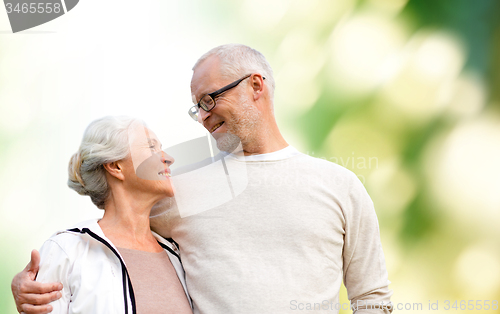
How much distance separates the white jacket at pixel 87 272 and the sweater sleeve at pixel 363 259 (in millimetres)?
637

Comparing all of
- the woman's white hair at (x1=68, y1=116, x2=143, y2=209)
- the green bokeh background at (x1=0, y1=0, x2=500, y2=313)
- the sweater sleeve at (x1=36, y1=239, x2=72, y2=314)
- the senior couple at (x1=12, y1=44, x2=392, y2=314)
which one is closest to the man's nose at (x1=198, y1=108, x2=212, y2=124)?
the senior couple at (x1=12, y1=44, x2=392, y2=314)

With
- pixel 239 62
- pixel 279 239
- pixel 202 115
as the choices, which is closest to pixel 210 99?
pixel 202 115

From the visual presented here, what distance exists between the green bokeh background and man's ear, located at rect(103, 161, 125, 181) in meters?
1.22

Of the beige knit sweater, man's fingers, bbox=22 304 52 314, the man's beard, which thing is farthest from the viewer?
the man's beard

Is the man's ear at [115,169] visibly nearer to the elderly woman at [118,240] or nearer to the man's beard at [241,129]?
the elderly woman at [118,240]

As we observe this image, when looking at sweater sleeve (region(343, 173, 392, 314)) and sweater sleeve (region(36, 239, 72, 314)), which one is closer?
sweater sleeve (region(36, 239, 72, 314))

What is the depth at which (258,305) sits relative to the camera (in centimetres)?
108

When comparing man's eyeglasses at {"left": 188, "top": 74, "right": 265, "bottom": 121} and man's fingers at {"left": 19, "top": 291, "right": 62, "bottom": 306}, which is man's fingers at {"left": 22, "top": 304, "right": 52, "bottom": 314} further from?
man's eyeglasses at {"left": 188, "top": 74, "right": 265, "bottom": 121}

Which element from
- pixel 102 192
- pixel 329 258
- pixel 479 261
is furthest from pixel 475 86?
pixel 102 192

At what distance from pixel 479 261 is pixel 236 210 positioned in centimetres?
189

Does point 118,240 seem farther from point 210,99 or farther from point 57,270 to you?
point 210,99

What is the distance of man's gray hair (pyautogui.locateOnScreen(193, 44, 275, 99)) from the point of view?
140 centimetres

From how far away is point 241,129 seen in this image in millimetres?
1362

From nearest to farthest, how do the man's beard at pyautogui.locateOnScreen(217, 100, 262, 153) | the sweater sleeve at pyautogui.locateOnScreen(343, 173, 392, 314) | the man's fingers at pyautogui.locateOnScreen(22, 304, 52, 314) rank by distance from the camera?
the man's fingers at pyautogui.locateOnScreen(22, 304, 52, 314) < the sweater sleeve at pyautogui.locateOnScreen(343, 173, 392, 314) < the man's beard at pyautogui.locateOnScreen(217, 100, 262, 153)
